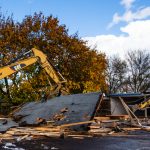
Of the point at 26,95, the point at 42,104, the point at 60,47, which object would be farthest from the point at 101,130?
the point at 60,47

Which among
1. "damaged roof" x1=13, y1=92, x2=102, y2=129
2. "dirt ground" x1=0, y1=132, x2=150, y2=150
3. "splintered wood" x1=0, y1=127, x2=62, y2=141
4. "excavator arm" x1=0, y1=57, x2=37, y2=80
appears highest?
"excavator arm" x1=0, y1=57, x2=37, y2=80

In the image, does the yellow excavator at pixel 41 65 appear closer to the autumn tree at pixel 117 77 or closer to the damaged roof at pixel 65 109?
the damaged roof at pixel 65 109

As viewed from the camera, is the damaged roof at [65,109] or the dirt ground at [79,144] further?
the damaged roof at [65,109]

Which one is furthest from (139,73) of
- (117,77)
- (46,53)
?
(46,53)

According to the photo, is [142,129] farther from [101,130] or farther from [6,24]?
[6,24]

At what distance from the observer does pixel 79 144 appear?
1393 cm

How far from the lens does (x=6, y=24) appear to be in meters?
40.8

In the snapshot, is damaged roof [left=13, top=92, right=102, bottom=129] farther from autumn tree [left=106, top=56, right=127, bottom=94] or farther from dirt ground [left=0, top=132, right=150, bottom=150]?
autumn tree [left=106, top=56, right=127, bottom=94]

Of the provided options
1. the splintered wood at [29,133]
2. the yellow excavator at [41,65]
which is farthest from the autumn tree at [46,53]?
the splintered wood at [29,133]

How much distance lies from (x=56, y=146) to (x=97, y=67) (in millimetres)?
28754

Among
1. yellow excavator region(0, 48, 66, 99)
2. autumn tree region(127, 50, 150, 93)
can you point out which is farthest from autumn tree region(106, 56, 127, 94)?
yellow excavator region(0, 48, 66, 99)

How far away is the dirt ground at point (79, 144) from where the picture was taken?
13.0 meters

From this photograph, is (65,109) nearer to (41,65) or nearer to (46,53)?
(41,65)

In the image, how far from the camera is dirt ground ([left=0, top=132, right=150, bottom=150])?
510 inches
